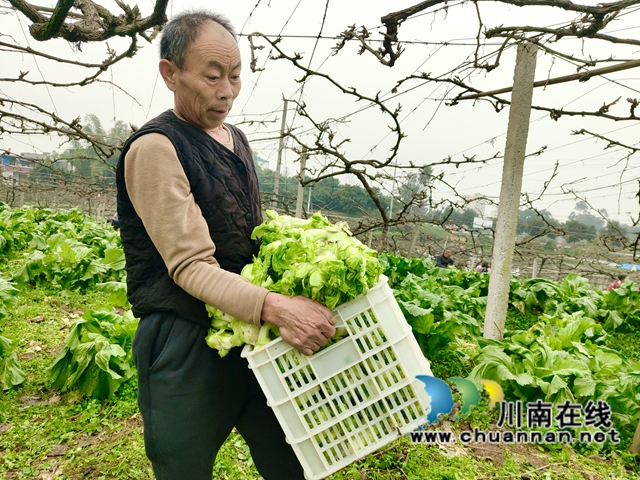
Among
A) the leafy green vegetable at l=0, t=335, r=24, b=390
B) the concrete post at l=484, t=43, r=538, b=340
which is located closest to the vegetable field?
the leafy green vegetable at l=0, t=335, r=24, b=390

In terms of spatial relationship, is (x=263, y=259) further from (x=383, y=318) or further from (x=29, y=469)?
(x=29, y=469)

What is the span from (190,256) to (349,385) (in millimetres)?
756

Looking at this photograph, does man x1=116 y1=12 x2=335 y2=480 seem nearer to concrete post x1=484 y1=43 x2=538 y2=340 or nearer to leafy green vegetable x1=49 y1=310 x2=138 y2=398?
leafy green vegetable x1=49 y1=310 x2=138 y2=398

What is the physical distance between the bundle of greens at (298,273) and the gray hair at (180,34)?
71cm

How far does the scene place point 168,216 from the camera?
A: 58.2 inches

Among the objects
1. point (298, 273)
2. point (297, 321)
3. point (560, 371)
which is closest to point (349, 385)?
point (297, 321)

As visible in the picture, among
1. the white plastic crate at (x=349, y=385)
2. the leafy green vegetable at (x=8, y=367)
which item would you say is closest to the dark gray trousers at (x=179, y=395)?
the white plastic crate at (x=349, y=385)

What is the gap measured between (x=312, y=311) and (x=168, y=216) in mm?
596

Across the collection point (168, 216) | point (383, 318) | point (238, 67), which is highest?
point (238, 67)

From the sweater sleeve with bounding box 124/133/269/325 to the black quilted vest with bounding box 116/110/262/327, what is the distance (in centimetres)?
7

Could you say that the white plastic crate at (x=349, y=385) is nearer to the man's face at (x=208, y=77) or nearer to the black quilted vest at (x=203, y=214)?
the black quilted vest at (x=203, y=214)

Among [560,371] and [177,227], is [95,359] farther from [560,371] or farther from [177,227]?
[560,371]

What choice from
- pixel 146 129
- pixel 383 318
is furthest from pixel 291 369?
pixel 146 129

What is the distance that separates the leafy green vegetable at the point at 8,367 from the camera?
12.8 feet
